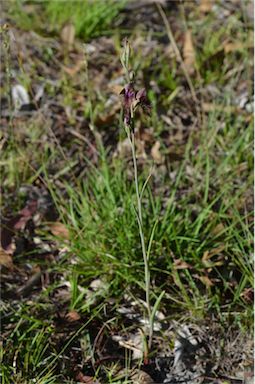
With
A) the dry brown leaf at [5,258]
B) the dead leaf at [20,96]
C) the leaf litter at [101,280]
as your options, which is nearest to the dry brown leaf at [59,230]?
the leaf litter at [101,280]

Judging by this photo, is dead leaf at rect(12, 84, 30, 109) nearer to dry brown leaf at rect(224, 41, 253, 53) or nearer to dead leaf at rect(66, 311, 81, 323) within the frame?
dry brown leaf at rect(224, 41, 253, 53)

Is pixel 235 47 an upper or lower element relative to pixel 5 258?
upper

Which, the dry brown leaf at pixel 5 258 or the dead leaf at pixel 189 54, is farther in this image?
the dead leaf at pixel 189 54

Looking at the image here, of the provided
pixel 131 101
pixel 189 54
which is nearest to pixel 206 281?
pixel 131 101

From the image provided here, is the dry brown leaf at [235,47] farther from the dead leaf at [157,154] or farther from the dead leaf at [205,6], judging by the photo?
the dead leaf at [157,154]

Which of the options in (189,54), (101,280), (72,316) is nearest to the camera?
(72,316)

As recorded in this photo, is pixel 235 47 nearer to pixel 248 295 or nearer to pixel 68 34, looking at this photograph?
pixel 68 34

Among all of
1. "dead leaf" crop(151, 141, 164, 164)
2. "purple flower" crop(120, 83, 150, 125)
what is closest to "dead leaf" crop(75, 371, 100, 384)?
"purple flower" crop(120, 83, 150, 125)
